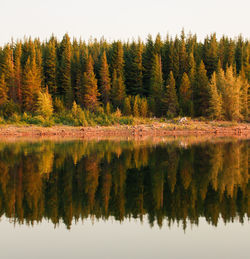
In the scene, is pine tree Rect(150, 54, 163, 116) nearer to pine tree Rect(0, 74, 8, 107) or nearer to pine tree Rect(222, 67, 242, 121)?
pine tree Rect(222, 67, 242, 121)

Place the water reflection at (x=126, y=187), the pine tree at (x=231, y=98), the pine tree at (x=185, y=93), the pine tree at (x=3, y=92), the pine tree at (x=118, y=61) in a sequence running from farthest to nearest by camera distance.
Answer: the pine tree at (x=118, y=61) → the pine tree at (x=3, y=92) → the pine tree at (x=185, y=93) → the pine tree at (x=231, y=98) → the water reflection at (x=126, y=187)

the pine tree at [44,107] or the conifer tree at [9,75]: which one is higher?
the conifer tree at [9,75]

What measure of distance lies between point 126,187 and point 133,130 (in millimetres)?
34447

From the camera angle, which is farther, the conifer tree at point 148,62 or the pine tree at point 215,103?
the conifer tree at point 148,62

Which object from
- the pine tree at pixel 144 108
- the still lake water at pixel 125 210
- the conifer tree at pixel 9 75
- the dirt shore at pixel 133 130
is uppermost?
the conifer tree at pixel 9 75

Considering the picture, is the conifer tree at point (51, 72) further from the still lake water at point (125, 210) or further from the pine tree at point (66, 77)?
the still lake water at point (125, 210)

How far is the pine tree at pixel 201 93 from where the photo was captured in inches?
2291

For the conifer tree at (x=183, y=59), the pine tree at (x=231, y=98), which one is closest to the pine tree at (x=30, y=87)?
the conifer tree at (x=183, y=59)

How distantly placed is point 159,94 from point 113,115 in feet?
35.5

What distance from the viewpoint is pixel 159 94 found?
202 ft

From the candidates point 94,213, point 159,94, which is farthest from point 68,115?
point 94,213

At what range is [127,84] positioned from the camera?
228 ft

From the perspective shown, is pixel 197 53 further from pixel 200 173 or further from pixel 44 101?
pixel 200 173

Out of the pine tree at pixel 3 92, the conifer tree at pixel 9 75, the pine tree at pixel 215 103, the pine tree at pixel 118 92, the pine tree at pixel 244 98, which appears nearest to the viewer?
the pine tree at pixel 215 103
